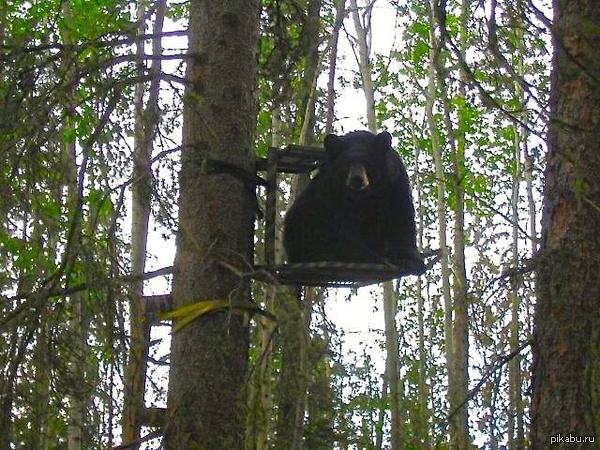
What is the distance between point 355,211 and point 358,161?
37 centimetres

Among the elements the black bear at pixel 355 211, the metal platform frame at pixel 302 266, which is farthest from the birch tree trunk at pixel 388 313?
the metal platform frame at pixel 302 266

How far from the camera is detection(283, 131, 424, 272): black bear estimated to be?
6.12 metres

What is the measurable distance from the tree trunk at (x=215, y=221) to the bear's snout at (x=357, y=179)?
1.15 m

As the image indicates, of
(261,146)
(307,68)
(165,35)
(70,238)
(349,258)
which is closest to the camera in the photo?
(70,238)

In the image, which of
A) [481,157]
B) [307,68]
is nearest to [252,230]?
[307,68]

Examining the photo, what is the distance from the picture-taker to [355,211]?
20.9 ft

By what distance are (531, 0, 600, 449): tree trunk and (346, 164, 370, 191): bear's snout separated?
1251 millimetres

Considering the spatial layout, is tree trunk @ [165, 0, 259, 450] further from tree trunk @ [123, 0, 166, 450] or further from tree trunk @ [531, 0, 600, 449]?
tree trunk @ [531, 0, 600, 449]

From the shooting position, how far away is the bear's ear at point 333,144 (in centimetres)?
608

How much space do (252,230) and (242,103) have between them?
659 millimetres

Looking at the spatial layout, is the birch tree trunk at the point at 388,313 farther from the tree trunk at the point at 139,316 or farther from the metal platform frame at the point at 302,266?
the tree trunk at the point at 139,316

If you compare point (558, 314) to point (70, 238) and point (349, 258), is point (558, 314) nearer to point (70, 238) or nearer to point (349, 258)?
point (349, 258)

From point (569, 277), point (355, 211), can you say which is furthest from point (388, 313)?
point (569, 277)

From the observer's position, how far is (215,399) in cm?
428
